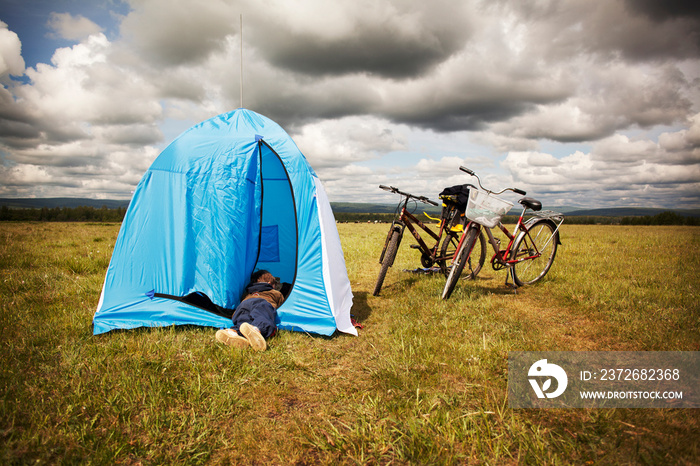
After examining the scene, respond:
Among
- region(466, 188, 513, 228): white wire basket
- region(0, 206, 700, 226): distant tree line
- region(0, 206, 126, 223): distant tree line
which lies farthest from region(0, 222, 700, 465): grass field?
region(0, 206, 126, 223): distant tree line

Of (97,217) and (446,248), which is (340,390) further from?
(97,217)

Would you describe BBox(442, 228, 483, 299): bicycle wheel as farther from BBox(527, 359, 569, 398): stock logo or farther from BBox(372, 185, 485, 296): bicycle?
BBox(527, 359, 569, 398): stock logo

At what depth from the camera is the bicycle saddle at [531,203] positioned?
5.83m

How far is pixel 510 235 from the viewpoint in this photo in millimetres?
6273

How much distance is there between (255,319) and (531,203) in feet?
16.7

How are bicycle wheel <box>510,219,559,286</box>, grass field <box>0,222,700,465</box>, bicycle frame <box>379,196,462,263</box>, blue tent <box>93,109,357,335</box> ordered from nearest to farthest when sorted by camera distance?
grass field <box>0,222,700,465</box> < blue tent <box>93,109,357,335</box> < bicycle frame <box>379,196,462,263</box> < bicycle wheel <box>510,219,559,286</box>

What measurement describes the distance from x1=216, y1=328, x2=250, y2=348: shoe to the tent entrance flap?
2337mm

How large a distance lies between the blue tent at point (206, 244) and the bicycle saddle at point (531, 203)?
12.1ft

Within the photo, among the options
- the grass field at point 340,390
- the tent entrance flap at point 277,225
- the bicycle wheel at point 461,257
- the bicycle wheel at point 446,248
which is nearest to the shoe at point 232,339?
the grass field at point 340,390

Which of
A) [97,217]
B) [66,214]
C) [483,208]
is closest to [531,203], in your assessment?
[483,208]

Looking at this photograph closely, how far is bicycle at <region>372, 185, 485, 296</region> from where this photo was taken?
555 centimetres

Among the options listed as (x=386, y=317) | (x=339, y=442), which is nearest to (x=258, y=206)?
(x=386, y=317)

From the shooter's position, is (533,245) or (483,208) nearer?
(483,208)

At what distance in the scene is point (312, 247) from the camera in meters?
4.56
